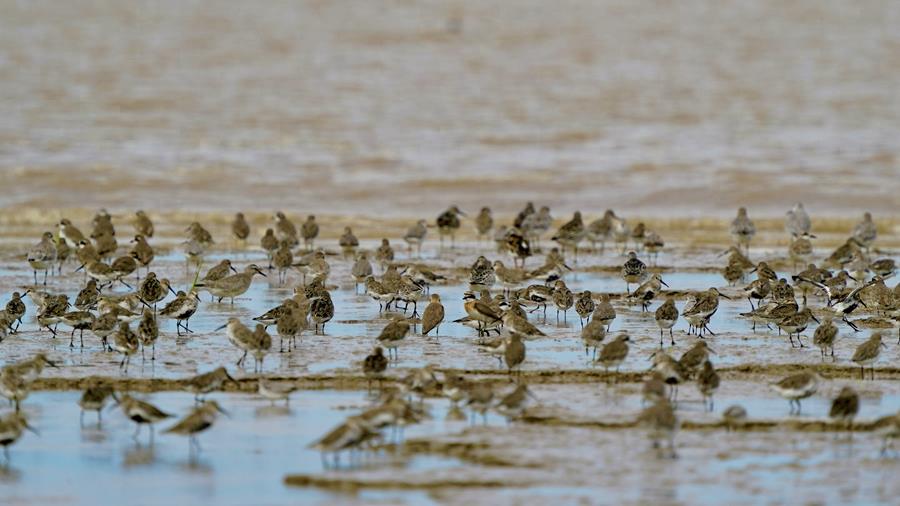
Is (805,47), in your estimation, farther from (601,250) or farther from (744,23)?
(601,250)

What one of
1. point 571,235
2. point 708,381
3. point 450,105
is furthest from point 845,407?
point 450,105

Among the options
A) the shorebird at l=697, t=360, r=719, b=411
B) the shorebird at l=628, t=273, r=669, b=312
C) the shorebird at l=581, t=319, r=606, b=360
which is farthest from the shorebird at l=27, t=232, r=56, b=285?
the shorebird at l=697, t=360, r=719, b=411

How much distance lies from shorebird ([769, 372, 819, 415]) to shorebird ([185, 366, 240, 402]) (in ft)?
14.5

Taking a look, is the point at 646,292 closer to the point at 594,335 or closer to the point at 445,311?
the point at 445,311

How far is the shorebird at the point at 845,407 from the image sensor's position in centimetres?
1080

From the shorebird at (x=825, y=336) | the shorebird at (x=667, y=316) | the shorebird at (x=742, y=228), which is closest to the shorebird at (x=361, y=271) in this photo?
the shorebird at (x=667, y=316)

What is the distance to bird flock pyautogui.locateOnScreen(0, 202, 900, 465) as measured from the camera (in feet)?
37.0

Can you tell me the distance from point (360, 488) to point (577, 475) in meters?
1.45

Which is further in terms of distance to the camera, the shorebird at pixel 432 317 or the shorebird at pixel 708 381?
the shorebird at pixel 432 317

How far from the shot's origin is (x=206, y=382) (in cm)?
1190

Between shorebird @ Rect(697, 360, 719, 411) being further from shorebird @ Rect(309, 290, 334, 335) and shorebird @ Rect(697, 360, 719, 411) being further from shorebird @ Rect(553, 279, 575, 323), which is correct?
shorebird @ Rect(309, 290, 334, 335)

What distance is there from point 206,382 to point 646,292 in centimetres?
619

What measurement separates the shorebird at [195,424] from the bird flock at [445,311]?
1 cm

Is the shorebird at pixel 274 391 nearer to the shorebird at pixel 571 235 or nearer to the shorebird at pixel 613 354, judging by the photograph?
the shorebird at pixel 613 354
